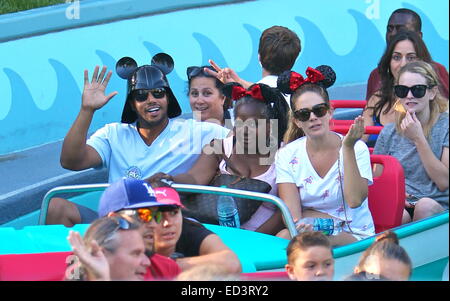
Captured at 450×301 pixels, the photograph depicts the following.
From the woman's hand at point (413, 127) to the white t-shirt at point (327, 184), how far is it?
0.62ft

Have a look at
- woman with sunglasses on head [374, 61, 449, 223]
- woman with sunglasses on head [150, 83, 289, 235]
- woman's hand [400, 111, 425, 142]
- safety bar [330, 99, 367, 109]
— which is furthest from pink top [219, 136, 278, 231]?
safety bar [330, 99, 367, 109]

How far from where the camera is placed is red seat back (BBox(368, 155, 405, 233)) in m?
3.61

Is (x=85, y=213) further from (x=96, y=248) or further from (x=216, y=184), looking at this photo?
(x=96, y=248)

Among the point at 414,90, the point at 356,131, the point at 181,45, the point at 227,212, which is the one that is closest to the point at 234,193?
the point at 227,212

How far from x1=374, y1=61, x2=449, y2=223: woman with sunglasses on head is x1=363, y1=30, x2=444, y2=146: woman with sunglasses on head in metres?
0.58

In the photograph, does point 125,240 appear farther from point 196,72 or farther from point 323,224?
point 196,72

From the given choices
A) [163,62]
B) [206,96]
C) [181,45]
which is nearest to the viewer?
[163,62]

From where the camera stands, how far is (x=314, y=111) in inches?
138

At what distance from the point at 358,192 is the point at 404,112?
1.57 ft

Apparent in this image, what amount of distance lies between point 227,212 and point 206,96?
973 mm

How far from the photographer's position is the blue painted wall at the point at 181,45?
16.4 feet

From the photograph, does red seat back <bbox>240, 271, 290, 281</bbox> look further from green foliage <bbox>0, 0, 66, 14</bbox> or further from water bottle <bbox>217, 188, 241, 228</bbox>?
green foliage <bbox>0, 0, 66, 14</bbox>

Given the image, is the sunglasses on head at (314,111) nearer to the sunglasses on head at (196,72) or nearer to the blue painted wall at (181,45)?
the sunglasses on head at (196,72)

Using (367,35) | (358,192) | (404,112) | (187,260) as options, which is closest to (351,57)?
(367,35)
